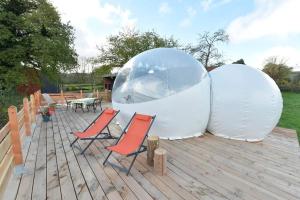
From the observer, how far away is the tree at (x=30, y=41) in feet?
42.8

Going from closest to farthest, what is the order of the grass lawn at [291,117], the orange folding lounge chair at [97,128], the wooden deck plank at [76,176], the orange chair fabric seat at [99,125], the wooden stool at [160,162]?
1. the wooden deck plank at [76,176]
2. the wooden stool at [160,162]
3. the orange folding lounge chair at [97,128]
4. the orange chair fabric seat at [99,125]
5. the grass lawn at [291,117]

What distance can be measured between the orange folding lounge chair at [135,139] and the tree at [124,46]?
17.7 metres

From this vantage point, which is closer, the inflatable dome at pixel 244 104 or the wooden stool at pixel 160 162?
the wooden stool at pixel 160 162

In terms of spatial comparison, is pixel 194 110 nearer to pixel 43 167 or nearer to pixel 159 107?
pixel 159 107

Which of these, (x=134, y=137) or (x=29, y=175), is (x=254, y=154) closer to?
(x=134, y=137)

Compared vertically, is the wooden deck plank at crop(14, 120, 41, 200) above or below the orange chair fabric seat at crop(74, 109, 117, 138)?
below

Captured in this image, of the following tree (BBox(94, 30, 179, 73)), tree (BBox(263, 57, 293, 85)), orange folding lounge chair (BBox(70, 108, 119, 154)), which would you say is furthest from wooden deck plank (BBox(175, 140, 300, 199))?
tree (BBox(263, 57, 293, 85))

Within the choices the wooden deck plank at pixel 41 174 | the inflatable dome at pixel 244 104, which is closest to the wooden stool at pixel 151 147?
the wooden deck plank at pixel 41 174

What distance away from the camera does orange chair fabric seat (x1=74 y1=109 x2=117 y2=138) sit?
15.8ft

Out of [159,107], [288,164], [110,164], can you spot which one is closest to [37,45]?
[159,107]

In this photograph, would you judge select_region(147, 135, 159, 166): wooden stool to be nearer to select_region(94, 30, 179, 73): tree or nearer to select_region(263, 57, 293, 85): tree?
select_region(94, 30, 179, 73): tree

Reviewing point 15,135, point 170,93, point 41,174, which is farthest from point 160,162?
point 15,135

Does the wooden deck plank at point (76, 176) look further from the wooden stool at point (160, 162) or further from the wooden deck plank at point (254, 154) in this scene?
the wooden deck plank at point (254, 154)

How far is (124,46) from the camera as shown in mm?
21500
